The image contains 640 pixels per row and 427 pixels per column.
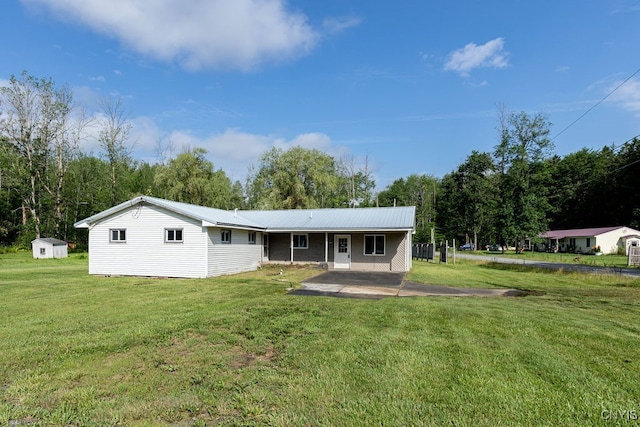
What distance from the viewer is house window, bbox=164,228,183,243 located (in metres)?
15.3

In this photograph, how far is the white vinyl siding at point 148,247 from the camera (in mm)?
15062

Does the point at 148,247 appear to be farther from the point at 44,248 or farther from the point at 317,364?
the point at 44,248

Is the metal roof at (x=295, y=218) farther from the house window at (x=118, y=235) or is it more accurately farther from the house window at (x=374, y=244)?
the house window at (x=374, y=244)

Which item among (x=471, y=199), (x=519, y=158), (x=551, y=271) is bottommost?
(x=551, y=271)

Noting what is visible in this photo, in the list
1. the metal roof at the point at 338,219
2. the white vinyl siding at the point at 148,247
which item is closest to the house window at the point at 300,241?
the metal roof at the point at 338,219

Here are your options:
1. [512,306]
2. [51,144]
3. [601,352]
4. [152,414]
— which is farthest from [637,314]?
[51,144]

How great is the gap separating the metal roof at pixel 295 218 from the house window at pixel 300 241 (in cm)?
79

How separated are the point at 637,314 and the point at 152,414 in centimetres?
984

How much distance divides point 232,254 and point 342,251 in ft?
20.4

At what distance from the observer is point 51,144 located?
36.8 meters

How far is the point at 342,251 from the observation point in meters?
19.8

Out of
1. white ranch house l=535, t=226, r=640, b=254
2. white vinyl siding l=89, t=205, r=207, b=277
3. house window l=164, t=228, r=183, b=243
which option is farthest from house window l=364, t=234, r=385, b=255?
white ranch house l=535, t=226, r=640, b=254

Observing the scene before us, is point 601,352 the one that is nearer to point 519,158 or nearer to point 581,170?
point 519,158

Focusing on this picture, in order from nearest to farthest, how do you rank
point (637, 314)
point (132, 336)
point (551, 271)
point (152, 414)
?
point (152, 414) → point (132, 336) → point (637, 314) → point (551, 271)
